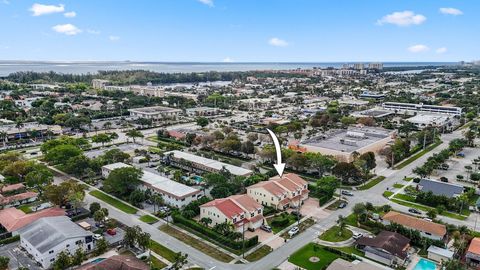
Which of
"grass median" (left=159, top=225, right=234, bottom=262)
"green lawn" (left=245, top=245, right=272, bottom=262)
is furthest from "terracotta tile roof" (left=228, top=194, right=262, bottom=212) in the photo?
"grass median" (left=159, top=225, right=234, bottom=262)

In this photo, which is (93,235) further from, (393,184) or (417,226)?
(393,184)

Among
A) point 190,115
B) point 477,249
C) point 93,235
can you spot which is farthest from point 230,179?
point 190,115

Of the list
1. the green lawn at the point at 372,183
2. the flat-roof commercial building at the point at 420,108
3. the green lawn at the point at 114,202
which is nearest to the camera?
the green lawn at the point at 114,202

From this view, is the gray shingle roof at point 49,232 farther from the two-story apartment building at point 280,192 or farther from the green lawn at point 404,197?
the green lawn at point 404,197

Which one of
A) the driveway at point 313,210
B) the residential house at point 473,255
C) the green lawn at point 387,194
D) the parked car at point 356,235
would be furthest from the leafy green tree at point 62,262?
the green lawn at point 387,194

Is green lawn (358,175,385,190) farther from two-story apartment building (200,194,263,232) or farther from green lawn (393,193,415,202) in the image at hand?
two-story apartment building (200,194,263,232)

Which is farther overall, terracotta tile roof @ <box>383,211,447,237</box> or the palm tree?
the palm tree
